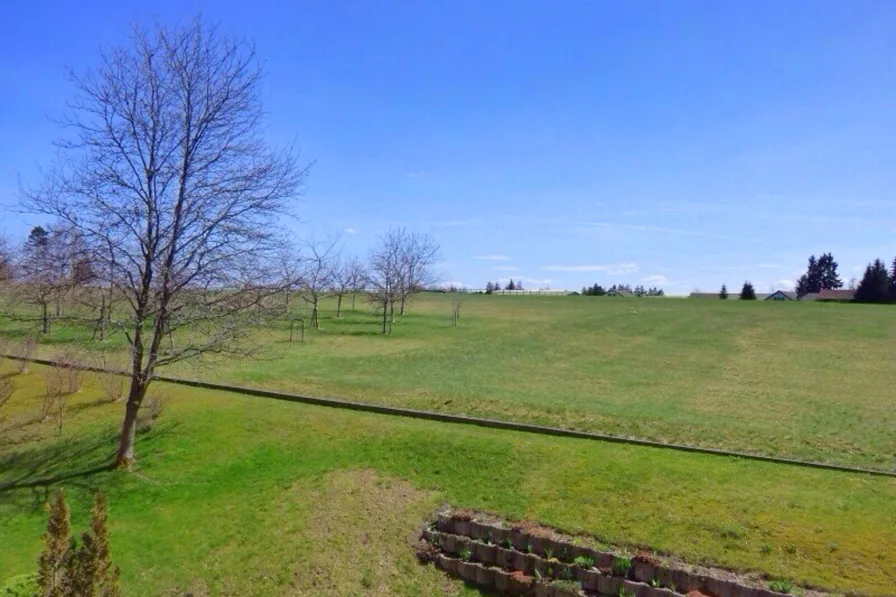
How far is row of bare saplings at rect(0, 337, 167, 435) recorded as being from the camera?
48.6ft

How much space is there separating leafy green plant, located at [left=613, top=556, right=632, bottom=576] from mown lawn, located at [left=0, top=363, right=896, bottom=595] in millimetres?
511

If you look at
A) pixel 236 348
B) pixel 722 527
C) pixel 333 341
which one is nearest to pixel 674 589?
pixel 722 527

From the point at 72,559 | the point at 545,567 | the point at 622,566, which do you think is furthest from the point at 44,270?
the point at 622,566

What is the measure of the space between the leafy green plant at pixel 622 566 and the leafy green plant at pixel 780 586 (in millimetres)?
1795

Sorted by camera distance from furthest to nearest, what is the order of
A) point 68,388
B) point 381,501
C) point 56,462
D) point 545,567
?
point 68,388
point 56,462
point 381,501
point 545,567

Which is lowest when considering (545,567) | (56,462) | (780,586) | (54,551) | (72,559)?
(56,462)

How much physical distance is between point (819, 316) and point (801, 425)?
134 ft

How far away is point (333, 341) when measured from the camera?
31.7 meters

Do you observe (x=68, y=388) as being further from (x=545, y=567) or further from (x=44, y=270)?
(x=545, y=567)

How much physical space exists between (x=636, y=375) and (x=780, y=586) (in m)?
14.5

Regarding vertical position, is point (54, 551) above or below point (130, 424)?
above

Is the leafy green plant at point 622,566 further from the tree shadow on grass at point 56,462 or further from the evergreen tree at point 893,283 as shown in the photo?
the evergreen tree at point 893,283

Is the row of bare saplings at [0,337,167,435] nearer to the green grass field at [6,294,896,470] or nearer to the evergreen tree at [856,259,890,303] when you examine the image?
the green grass field at [6,294,896,470]

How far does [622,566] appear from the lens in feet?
26.3
